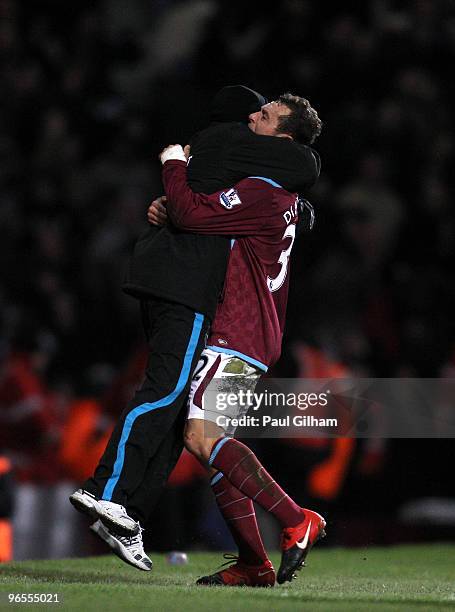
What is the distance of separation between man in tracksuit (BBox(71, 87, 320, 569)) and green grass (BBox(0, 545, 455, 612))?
0.32 m

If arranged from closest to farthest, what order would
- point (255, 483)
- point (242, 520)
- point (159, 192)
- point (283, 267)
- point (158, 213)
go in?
point (255, 483) < point (242, 520) < point (158, 213) < point (283, 267) < point (159, 192)

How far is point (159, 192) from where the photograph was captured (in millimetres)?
10844

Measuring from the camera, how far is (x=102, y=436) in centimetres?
865

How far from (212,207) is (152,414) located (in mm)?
764

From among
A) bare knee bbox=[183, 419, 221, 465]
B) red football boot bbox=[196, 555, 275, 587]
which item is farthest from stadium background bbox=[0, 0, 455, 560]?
bare knee bbox=[183, 419, 221, 465]

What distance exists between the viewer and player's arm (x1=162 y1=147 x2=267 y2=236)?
5.00m

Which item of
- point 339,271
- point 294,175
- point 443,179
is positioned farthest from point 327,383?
point 443,179

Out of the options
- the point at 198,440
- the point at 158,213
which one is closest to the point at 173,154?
the point at 158,213

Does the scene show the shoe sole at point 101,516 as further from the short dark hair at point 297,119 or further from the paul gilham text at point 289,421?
the short dark hair at point 297,119

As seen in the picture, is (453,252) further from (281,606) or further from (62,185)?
(281,606)

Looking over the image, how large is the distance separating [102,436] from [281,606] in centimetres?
455

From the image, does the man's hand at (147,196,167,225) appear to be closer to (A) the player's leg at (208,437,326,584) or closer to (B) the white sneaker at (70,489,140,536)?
(A) the player's leg at (208,437,326,584)

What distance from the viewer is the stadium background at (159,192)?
8578 mm

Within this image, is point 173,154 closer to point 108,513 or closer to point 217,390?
point 217,390
